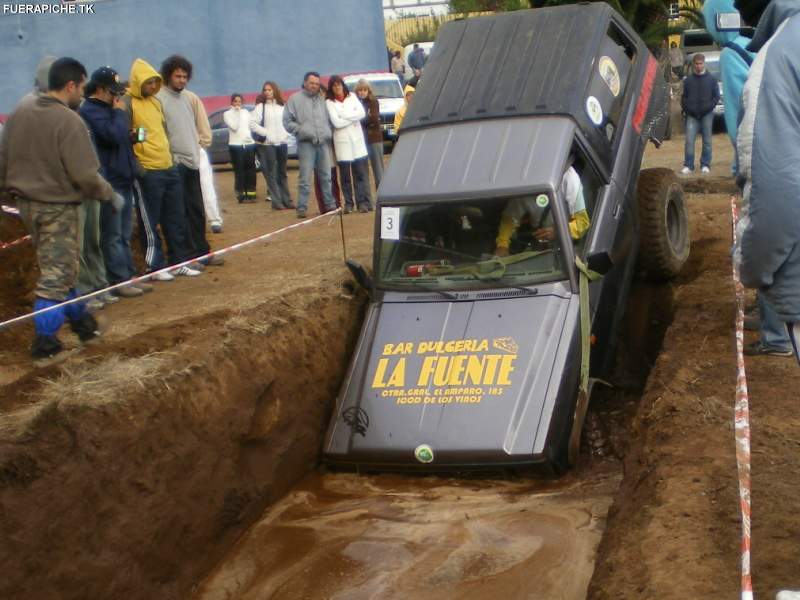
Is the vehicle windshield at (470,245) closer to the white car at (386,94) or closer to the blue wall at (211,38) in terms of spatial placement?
the white car at (386,94)

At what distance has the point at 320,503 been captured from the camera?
7066 millimetres

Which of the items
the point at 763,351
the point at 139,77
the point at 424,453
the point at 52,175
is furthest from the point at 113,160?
the point at 763,351

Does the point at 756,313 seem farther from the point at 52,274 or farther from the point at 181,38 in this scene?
the point at 181,38

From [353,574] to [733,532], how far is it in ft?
7.46

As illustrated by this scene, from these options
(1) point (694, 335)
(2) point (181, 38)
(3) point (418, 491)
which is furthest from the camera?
(2) point (181, 38)

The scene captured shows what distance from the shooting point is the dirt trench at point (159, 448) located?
5359mm

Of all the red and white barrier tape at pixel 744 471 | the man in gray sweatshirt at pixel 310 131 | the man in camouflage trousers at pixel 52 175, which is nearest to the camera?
the red and white barrier tape at pixel 744 471

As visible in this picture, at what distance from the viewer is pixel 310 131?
41.8 feet

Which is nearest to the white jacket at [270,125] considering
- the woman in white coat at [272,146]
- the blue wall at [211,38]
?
the woman in white coat at [272,146]

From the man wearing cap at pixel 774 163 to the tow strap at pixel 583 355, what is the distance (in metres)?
3.53

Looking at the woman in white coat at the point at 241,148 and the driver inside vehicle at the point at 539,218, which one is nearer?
the driver inside vehicle at the point at 539,218

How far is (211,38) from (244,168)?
35.6 feet

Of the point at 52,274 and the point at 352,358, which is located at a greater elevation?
the point at 52,274

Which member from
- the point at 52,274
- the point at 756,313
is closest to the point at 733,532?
the point at 756,313
